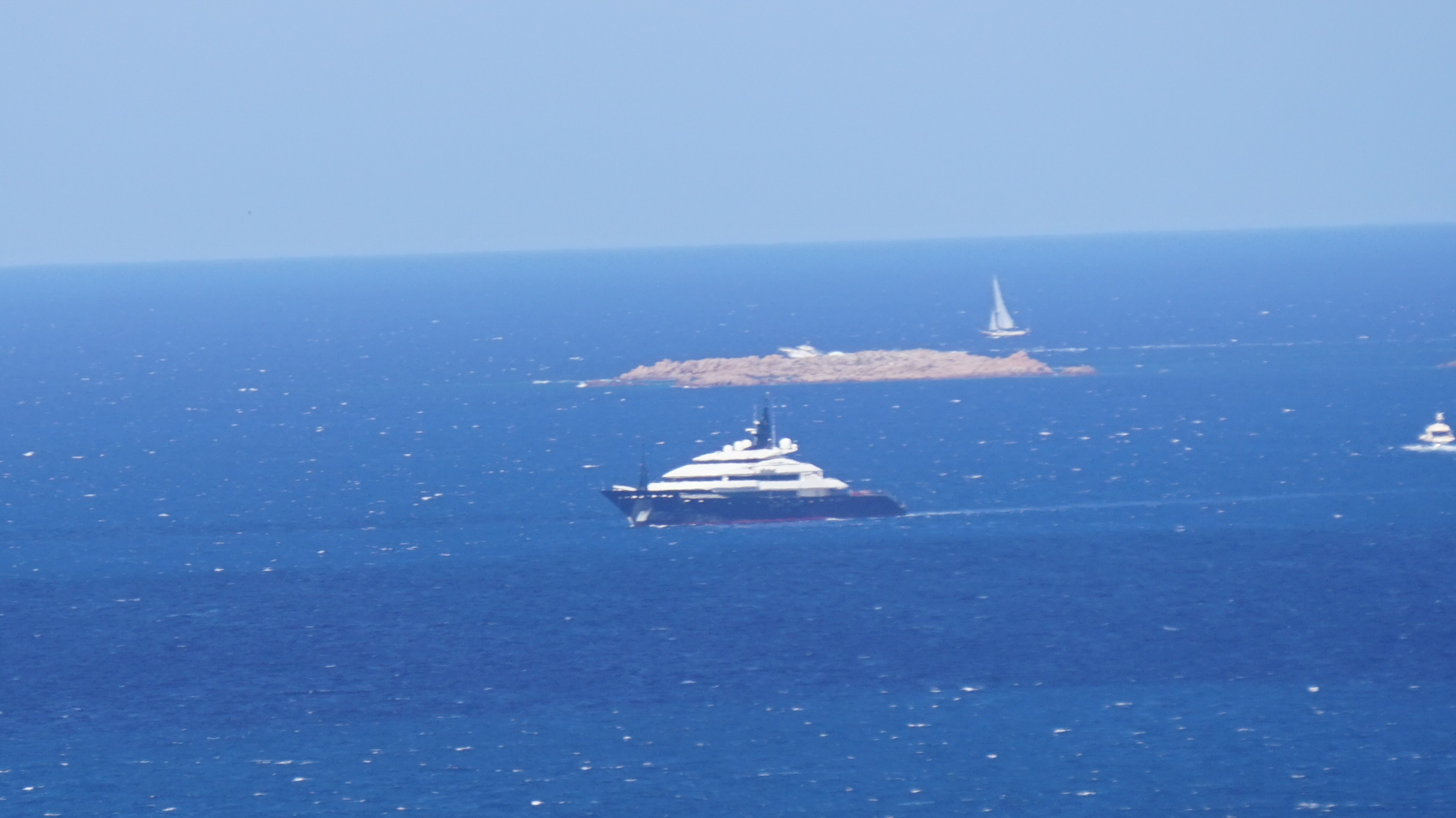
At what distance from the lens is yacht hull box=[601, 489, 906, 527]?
97.1m

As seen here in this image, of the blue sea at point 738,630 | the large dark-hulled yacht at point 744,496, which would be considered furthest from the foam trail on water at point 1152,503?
the large dark-hulled yacht at point 744,496

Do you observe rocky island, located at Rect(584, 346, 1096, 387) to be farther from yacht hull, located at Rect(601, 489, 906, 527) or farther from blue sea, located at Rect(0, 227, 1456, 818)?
yacht hull, located at Rect(601, 489, 906, 527)

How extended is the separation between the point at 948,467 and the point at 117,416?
234 feet

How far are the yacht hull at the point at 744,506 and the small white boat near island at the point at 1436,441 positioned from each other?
124 feet

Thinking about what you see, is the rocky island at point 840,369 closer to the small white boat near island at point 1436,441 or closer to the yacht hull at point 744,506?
the small white boat near island at point 1436,441

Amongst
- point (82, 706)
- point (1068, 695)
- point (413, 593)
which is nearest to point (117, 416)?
point (413, 593)

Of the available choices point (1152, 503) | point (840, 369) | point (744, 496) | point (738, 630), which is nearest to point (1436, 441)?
point (1152, 503)

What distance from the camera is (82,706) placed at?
64188 millimetres

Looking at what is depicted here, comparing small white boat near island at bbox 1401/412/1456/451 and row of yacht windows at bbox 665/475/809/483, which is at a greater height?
row of yacht windows at bbox 665/475/809/483

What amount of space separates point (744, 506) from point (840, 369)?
3152 inches

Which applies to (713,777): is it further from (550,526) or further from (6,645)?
(550,526)

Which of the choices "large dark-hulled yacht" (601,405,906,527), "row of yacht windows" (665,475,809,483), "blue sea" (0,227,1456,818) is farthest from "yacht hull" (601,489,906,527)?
"blue sea" (0,227,1456,818)

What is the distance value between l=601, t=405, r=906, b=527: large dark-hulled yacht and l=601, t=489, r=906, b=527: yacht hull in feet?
0.10

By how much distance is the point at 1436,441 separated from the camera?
4680 inches
